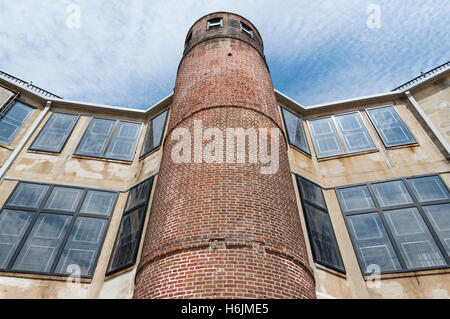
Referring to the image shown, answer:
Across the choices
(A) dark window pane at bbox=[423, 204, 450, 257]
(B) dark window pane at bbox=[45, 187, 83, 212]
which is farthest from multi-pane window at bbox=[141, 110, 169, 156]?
(A) dark window pane at bbox=[423, 204, 450, 257]

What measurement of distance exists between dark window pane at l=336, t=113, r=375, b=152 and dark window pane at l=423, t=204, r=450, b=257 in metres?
2.78

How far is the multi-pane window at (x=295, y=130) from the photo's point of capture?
10383mm

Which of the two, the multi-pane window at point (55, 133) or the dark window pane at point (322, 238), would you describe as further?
the multi-pane window at point (55, 133)

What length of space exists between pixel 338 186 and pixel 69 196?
8560mm

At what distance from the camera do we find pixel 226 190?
18.7ft

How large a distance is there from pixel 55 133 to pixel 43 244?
4.66 metres

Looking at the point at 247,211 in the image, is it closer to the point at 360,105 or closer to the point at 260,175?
the point at 260,175

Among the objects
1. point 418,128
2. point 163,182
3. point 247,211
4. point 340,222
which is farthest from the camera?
point 418,128

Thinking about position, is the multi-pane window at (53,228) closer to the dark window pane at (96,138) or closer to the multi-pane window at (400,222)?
the dark window pane at (96,138)

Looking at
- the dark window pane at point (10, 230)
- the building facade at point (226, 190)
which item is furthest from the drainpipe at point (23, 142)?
the dark window pane at point (10, 230)

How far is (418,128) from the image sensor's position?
9906mm

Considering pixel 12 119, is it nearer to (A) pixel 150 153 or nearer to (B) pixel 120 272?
(A) pixel 150 153

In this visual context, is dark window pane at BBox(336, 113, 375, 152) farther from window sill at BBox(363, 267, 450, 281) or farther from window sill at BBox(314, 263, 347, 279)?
window sill at BBox(314, 263, 347, 279)
